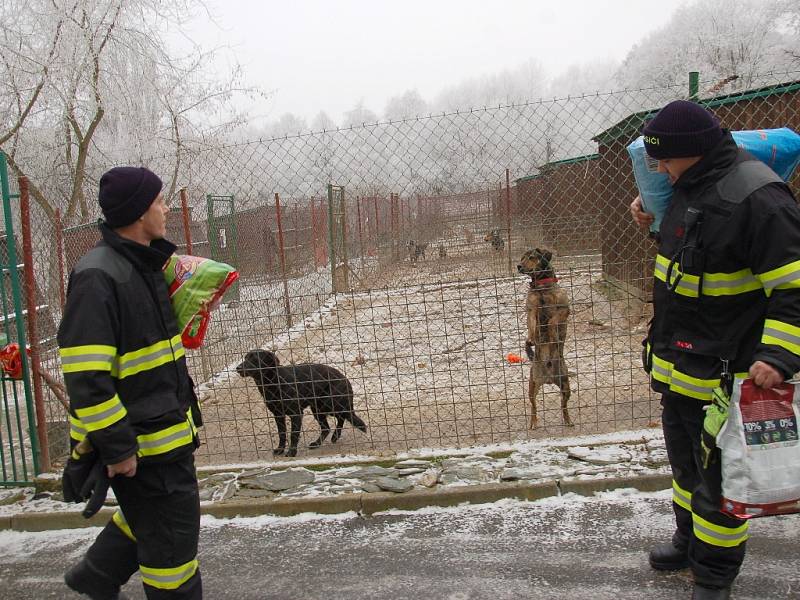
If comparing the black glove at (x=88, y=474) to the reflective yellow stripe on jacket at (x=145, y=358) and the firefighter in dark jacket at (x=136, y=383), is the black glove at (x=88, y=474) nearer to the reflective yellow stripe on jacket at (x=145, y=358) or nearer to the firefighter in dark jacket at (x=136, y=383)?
the firefighter in dark jacket at (x=136, y=383)

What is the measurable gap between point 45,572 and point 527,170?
5.33 metres

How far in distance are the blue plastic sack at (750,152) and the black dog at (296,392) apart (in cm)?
298

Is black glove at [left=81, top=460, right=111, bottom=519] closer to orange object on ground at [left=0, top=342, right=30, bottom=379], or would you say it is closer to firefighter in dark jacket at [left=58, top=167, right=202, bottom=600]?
firefighter in dark jacket at [left=58, top=167, right=202, bottom=600]

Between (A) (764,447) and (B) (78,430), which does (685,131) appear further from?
(B) (78,430)

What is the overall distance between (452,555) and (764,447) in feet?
5.63

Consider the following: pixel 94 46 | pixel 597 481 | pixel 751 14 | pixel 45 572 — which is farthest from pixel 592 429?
pixel 751 14

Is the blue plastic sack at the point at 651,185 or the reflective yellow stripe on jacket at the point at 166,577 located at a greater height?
the blue plastic sack at the point at 651,185

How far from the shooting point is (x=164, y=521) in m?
2.29

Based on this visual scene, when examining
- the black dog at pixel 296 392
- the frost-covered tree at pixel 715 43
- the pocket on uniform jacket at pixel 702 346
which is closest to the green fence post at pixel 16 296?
the black dog at pixel 296 392

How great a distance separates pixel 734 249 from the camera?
2.23 meters

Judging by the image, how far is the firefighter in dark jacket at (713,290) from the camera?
6.99ft

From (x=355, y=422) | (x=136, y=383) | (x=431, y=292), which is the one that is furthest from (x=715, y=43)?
(x=136, y=383)

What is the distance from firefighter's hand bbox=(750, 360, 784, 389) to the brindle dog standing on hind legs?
9.63ft

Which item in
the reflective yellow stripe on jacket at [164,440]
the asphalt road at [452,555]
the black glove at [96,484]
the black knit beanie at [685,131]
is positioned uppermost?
the black knit beanie at [685,131]
